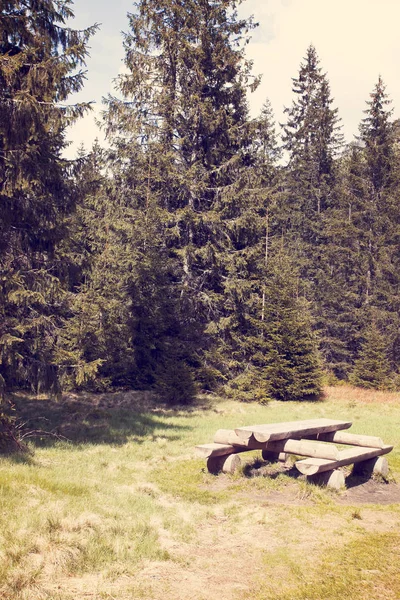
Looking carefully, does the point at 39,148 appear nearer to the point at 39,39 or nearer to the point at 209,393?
the point at 39,39

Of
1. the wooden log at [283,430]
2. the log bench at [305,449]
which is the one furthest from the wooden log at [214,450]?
the wooden log at [283,430]

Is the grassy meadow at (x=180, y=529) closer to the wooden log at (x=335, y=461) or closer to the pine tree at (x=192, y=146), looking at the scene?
the wooden log at (x=335, y=461)

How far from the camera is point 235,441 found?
407 inches

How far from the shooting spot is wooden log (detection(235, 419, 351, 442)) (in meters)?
9.51

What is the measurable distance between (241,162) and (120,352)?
12.6 metres

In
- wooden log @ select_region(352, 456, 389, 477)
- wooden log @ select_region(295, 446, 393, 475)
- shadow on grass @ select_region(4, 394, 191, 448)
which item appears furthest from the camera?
shadow on grass @ select_region(4, 394, 191, 448)

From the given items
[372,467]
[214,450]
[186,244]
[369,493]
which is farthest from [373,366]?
[214,450]

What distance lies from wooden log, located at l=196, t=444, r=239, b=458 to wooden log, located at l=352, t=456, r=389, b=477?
2.72 m

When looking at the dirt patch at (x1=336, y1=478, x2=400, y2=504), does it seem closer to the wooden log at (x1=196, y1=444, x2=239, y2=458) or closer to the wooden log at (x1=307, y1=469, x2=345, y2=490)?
the wooden log at (x1=307, y1=469, x2=345, y2=490)

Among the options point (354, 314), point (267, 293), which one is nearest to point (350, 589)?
point (267, 293)

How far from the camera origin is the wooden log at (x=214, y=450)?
33.2 feet

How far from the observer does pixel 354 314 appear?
115 feet

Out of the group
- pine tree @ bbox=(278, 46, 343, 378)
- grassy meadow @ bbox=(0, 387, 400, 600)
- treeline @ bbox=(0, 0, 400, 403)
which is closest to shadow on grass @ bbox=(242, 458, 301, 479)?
grassy meadow @ bbox=(0, 387, 400, 600)

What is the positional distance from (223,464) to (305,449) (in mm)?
1925
